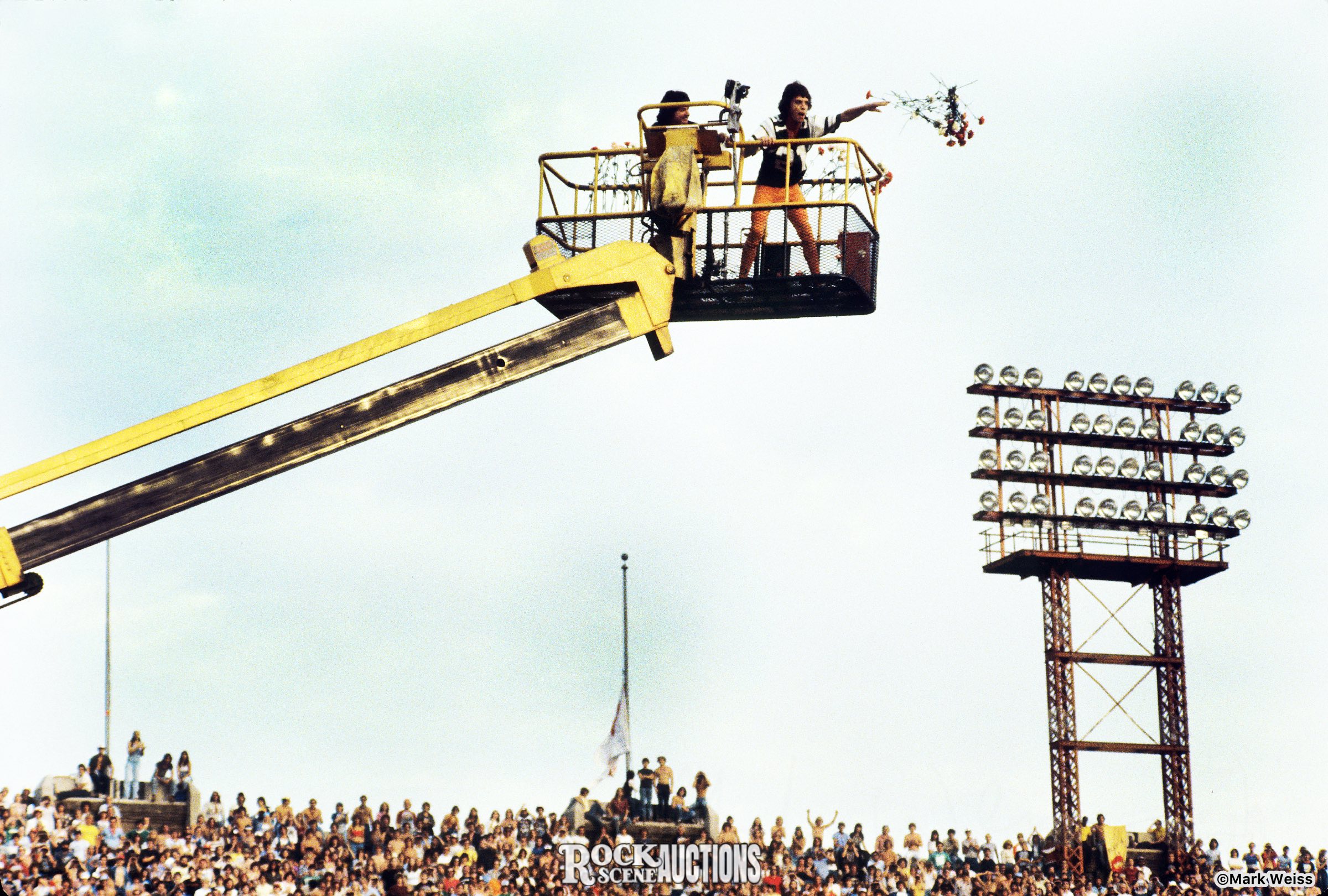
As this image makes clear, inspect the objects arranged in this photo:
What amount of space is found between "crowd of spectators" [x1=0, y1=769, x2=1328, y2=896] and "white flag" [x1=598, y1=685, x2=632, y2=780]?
501cm

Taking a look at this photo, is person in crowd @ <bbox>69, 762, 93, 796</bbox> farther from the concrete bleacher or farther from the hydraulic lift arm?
the hydraulic lift arm

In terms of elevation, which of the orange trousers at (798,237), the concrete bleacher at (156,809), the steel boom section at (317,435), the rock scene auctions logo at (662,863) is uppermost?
the orange trousers at (798,237)

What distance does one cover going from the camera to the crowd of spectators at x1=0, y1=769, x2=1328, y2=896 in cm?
2480

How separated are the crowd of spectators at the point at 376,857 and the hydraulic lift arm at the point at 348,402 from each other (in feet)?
32.3

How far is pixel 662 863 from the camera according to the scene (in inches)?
1064

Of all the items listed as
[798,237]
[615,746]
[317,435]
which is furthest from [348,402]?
[615,746]

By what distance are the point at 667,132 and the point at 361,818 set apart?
15.5 m

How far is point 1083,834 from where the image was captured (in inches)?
1485

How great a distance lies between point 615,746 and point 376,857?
842cm

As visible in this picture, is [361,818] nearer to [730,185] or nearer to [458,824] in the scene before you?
[458,824]

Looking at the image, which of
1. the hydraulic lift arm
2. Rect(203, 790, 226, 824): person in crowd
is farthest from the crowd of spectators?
the hydraulic lift arm

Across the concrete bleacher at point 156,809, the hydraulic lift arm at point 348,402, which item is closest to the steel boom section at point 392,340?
the hydraulic lift arm at point 348,402

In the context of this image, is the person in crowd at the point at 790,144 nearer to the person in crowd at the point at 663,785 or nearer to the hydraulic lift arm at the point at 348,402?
the hydraulic lift arm at the point at 348,402

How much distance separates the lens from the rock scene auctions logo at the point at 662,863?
26.5m
